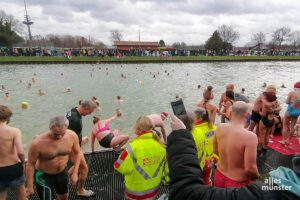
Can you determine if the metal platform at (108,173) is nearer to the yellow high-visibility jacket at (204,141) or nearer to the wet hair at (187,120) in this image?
the yellow high-visibility jacket at (204,141)

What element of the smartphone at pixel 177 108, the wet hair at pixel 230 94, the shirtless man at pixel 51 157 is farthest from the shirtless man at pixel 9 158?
the wet hair at pixel 230 94

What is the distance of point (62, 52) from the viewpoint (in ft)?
134

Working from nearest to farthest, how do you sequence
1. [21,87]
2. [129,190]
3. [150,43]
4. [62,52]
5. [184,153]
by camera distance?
[184,153], [129,190], [21,87], [62,52], [150,43]

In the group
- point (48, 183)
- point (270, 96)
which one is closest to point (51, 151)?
point (48, 183)

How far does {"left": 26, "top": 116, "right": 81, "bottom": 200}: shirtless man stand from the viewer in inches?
99.6

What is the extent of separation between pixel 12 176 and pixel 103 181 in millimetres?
1481

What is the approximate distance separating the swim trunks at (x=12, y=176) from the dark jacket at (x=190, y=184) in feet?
8.60

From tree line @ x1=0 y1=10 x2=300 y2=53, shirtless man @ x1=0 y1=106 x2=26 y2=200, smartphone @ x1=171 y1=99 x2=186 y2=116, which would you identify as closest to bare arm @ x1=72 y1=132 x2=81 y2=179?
shirtless man @ x1=0 y1=106 x2=26 y2=200

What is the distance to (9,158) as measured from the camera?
2.69 m

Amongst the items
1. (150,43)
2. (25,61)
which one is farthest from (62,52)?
(150,43)

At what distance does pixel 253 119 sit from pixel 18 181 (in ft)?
17.3

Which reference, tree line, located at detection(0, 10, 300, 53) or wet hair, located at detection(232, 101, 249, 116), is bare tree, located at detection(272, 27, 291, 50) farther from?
wet hair, located at detection(232, 101, 249, 116)

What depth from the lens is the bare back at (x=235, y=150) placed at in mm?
2275

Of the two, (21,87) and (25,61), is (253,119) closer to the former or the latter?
(21,87)
